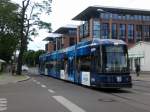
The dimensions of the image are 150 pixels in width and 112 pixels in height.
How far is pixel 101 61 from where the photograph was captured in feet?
82.1

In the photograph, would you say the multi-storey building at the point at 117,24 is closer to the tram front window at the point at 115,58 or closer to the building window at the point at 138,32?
the building window at the point at 138,32

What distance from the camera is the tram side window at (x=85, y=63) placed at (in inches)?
1098

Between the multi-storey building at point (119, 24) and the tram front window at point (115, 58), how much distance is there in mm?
78379

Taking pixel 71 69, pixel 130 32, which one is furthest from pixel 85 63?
pixel 130 32

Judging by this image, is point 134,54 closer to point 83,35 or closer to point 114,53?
point 83,35

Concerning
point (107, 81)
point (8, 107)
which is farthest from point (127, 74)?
point (8, 107)

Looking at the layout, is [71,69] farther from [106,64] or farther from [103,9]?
[103,9]

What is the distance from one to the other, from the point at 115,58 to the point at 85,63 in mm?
4365

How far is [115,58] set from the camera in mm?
25078

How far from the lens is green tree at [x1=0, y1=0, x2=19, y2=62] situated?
65694 mm

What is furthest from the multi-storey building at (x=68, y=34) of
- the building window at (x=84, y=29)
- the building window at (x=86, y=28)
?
the building window at (x=86, y=28)

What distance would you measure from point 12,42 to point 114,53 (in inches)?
1963

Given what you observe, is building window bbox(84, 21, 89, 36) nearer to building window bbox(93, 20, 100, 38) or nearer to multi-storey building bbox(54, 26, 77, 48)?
building window bbox(93, 20, 100, 38)

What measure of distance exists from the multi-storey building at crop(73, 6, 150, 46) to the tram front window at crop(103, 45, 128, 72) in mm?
78379
